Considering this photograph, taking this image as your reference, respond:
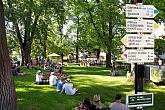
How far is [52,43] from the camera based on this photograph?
6669 centimetres

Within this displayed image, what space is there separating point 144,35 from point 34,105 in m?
8.85

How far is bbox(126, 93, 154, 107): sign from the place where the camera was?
714cm

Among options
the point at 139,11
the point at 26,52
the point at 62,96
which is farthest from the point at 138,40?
the point at 26,52

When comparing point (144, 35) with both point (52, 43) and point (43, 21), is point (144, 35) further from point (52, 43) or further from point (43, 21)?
point (52, 43)

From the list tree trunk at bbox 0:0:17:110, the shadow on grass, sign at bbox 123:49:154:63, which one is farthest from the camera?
the shadow on grass

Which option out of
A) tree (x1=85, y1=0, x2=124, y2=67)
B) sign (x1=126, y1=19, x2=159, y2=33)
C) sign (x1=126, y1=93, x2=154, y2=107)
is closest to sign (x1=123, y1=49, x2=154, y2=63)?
sign (x1=126, y1=19, x2=159, y2=33)

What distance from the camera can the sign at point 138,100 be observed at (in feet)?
23.4

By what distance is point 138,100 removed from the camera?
722 centimetres

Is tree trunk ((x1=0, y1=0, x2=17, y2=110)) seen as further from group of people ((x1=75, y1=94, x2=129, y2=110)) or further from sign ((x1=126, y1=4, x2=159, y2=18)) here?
sign ((x1=126, y1=4, x2=159, y2=18))

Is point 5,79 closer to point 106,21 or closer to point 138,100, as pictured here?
point 138,100

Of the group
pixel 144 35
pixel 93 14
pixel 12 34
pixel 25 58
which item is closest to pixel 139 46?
pixel 144 35

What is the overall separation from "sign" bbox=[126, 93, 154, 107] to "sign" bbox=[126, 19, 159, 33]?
1268mm

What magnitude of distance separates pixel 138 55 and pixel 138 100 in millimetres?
876

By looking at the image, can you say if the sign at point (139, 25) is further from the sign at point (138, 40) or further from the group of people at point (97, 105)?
the group of people at point (97, 105)
